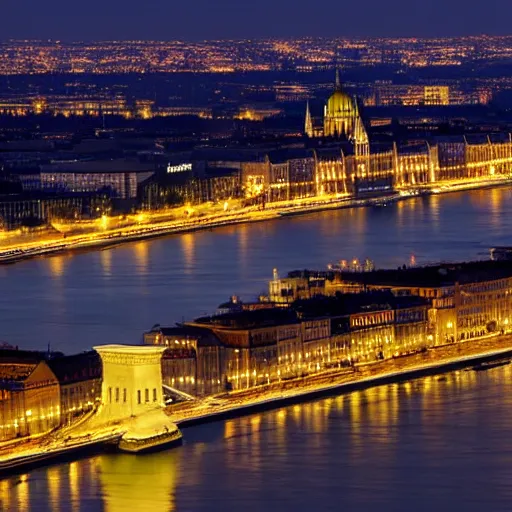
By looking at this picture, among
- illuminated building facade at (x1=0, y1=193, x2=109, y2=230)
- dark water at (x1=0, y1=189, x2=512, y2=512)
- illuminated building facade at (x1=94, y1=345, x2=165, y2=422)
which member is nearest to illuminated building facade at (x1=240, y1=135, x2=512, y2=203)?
illuminated building facade at (x1=0, y1=193, x2=109, y2=230)

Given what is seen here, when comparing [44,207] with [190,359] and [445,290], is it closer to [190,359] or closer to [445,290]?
[445,290]

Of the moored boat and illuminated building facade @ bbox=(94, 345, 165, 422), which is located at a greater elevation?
illuminated building facade @ bbox=(94, 345, 165, 422)

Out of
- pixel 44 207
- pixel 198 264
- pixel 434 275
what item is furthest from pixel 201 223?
pixel 434 275

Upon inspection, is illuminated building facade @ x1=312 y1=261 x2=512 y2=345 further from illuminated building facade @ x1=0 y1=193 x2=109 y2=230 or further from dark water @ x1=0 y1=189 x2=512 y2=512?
illuminated building facade @ x1=0 y1=193 x2=109 y2=230

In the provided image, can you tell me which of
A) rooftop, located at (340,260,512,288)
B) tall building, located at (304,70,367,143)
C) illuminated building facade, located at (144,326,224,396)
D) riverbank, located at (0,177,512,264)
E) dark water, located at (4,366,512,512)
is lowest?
dark water, located at (4,366,512,512)

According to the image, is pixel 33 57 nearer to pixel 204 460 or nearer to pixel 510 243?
pixel 510 243

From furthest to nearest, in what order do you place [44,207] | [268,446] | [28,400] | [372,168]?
[372,168]
[44,207]
[28,400]
[268,446]
